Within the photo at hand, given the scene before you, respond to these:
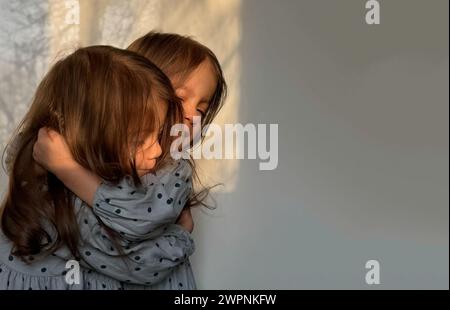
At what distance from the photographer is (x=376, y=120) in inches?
58.0

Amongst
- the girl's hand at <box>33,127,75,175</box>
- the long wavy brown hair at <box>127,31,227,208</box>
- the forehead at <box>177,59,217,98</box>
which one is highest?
the long wavy brown hair at <box>127,31,227,208</box>

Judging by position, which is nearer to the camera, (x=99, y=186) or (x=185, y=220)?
(x=99, y=186)

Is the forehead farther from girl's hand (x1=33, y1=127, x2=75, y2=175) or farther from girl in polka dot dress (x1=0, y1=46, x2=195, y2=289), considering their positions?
girl's hand (x1=33, y1=127, x2=75, y2=175)

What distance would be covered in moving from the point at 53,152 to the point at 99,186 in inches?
3.0

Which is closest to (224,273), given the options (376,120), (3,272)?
(376,120)

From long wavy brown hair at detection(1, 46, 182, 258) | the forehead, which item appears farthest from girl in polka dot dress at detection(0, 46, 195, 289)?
the forehead

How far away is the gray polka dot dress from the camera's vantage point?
2.65ft

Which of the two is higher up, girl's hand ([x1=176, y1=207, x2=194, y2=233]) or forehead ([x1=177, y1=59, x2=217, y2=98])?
forehead ([x1=177, y1=59, x2=217, y2=98])

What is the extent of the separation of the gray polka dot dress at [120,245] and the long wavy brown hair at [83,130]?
2 centimetres

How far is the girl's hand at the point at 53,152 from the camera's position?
32.6 inches

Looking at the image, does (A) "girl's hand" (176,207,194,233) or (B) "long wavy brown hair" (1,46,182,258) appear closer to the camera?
(B) "long wavy brown hair" (1,46,182,258)

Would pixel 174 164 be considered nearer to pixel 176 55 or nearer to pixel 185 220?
pixel 185 220

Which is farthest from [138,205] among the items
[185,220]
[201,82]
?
[201,82]

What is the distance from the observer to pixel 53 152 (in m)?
0.83
